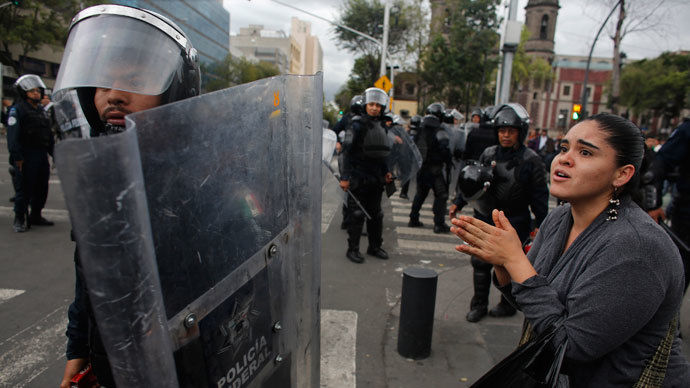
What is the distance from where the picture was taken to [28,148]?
5941mm

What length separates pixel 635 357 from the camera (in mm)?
1352

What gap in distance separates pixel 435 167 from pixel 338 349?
15.4ft

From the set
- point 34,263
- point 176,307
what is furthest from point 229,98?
point 34,263

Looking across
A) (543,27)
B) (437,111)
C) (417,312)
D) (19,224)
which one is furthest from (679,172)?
(543,27)

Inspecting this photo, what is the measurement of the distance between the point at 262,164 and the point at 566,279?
3.66 feet

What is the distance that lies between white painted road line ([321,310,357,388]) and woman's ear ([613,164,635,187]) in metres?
2.11

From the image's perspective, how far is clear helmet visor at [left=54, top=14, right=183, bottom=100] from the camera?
1038 mm

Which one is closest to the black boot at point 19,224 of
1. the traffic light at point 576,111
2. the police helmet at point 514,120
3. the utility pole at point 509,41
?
the police helmet at point 514,120

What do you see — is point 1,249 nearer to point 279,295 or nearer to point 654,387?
point 279,295

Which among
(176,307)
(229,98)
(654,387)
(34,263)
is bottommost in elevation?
(34,263)

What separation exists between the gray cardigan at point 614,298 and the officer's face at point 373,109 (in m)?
4.12

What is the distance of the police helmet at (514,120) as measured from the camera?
11.9ft

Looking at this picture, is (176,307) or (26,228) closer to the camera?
(176,307)

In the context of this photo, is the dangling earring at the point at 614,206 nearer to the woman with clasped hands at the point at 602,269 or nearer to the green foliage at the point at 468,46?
the woman with clasped hands at the point at 602,269
